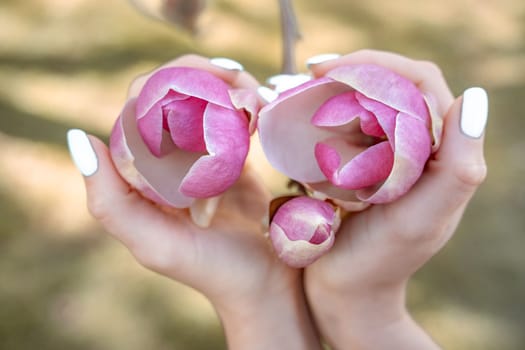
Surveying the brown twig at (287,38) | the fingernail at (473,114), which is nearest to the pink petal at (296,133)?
the fingernail at (473,114)

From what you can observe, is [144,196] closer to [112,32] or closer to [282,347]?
[282,347]

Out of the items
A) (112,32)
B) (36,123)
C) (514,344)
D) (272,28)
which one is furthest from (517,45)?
(36,123)

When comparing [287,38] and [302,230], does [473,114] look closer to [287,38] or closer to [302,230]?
[302,230]

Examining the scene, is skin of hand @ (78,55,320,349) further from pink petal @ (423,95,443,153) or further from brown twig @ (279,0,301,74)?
brown twig @ (279,0,301,74)

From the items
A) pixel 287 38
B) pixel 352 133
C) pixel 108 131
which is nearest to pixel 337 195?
pixel 352 133

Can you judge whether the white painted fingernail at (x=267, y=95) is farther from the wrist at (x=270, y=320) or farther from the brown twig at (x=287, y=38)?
the brown twig at (x=287, y=38)

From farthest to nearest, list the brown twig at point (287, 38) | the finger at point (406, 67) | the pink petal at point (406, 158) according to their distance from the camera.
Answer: the brown twig at point (287, 38), the finger at point (406, 67), the pink petal at point (406, 158)
